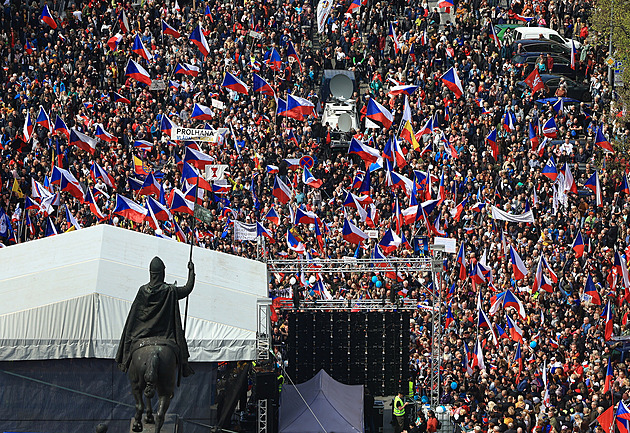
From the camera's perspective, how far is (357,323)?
3112 cm

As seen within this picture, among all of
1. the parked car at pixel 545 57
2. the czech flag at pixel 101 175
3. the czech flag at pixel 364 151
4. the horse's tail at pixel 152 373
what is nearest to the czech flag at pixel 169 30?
the czech flag at pixel 101 175

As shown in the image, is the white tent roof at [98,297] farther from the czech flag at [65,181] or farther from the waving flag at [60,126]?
the waving flag at [60,126]

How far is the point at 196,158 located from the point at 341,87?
433 inches

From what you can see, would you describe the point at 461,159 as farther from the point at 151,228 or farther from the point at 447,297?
the point at 151,228

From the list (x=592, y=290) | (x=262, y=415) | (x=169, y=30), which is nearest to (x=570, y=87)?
(x=169, y=30)

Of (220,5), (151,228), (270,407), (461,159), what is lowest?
(270,407)

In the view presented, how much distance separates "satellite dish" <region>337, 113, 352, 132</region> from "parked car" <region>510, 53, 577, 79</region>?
6.53 m

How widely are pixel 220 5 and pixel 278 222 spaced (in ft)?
52.3

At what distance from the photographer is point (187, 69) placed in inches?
1818

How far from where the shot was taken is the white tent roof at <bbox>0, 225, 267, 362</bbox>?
82.5ft

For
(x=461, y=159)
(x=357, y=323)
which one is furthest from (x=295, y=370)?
(x=461, y=159)

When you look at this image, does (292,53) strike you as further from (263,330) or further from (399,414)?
(263,330)

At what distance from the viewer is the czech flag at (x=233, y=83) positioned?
42.2m

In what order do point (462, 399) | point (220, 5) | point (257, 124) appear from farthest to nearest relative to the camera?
point (220, 5), point (257, 124), point (462, 399)
